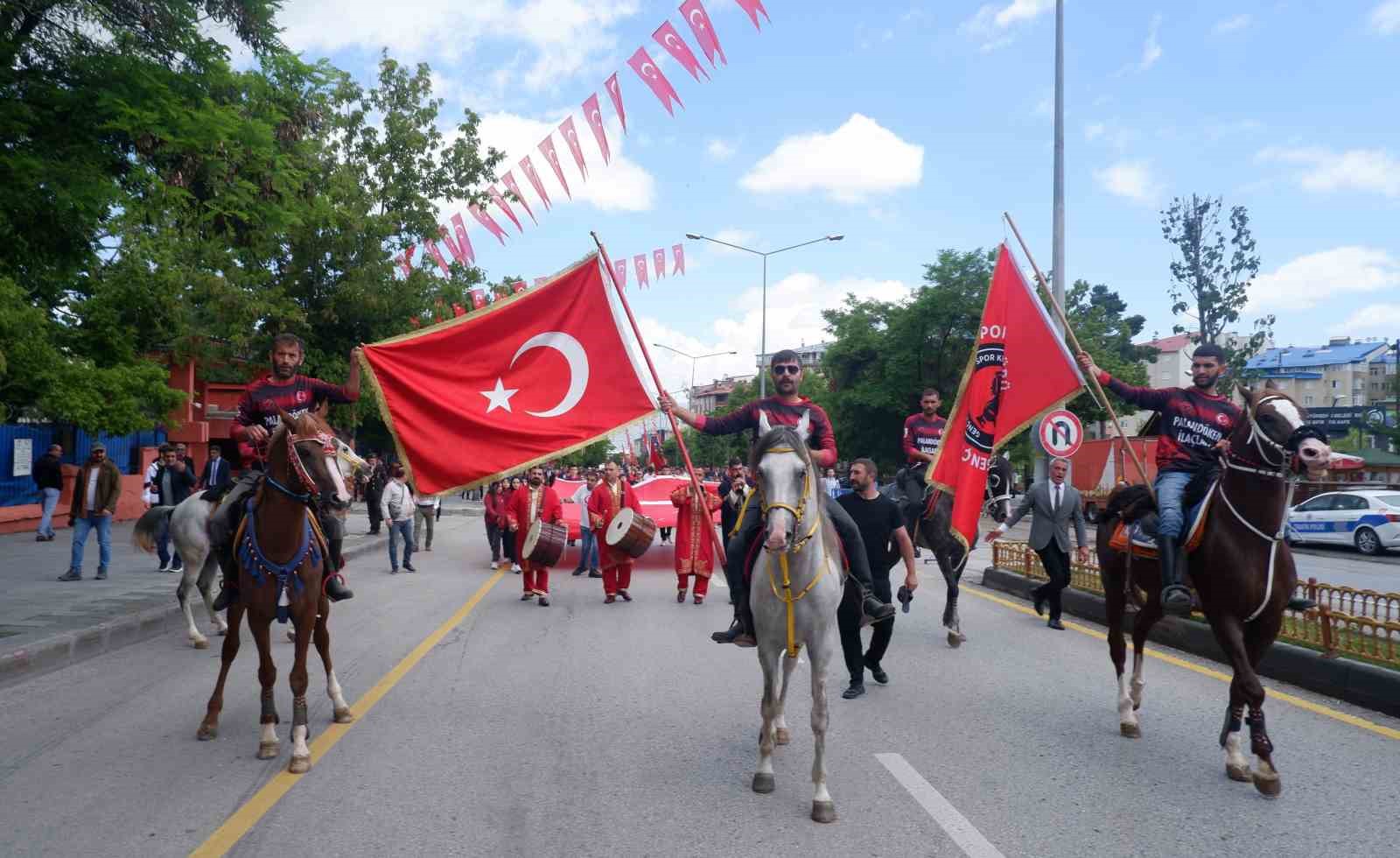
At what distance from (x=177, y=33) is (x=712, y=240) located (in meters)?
30.6

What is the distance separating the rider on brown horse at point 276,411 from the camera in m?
6.77

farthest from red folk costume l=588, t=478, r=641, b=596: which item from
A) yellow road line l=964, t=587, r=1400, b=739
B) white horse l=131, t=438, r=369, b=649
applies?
yellow road line l=964, t=587, r=1400, b=739

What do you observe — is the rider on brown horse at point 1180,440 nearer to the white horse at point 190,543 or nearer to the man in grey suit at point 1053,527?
the man in grey suit at point 1053,527

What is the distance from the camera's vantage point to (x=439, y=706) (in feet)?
24.3

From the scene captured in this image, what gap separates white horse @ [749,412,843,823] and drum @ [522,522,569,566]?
25.7 feet

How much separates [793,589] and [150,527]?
8349 mm

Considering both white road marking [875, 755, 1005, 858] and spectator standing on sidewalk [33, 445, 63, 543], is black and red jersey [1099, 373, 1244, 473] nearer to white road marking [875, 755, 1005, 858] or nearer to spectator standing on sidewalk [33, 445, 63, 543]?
white road marking [875, 755, 1005, 858]

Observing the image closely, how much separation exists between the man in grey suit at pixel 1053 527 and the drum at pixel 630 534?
4834 millimetres

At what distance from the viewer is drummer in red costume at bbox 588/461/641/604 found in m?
13.9

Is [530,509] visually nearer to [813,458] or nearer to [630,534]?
[630,534]

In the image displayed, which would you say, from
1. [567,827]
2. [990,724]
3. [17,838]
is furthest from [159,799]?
[990,724]

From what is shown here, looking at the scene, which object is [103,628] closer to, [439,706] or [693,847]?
[439,706]

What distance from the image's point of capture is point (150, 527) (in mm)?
10727

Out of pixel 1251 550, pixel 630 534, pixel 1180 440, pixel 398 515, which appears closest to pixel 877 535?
pixel 1180 440
